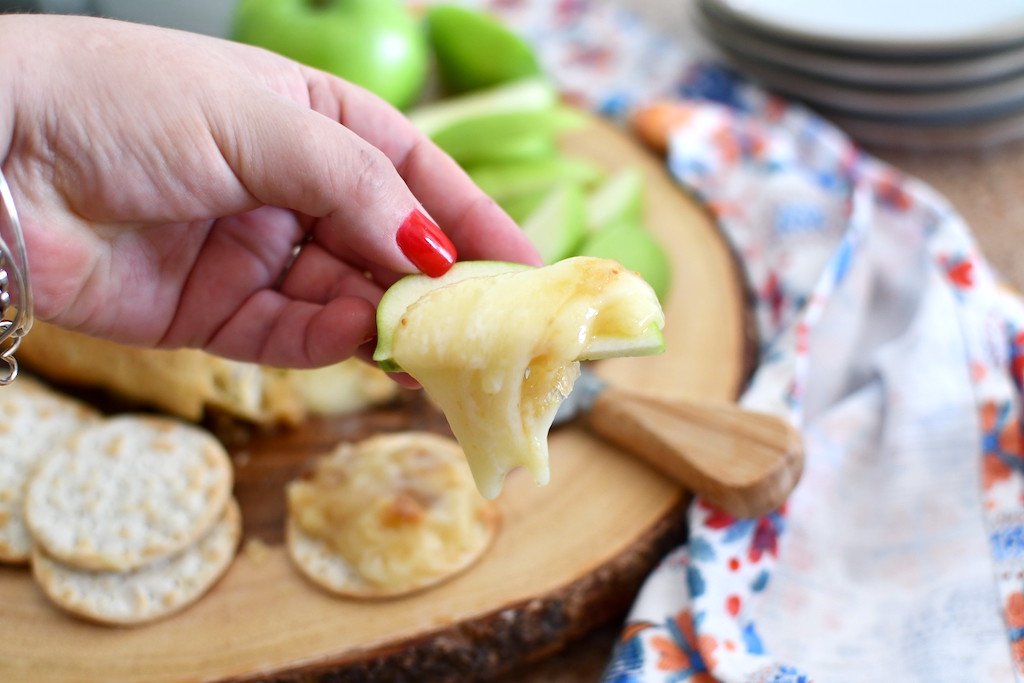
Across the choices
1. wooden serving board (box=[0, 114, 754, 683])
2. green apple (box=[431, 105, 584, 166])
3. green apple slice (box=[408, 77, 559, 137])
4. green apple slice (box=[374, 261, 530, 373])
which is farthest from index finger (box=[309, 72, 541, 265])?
green apple slice (box=[408, 77, 559, 137])

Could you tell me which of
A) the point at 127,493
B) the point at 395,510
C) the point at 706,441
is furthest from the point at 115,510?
the point at 706,441

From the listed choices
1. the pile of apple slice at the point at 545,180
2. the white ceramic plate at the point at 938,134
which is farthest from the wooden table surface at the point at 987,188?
the pile of apple slice at the point at 545,180

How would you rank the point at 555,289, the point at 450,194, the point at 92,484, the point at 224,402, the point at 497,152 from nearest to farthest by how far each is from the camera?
the point at 555,289 < the point at 450,194 < the point at 92,484 < the point at 224,402 < the point at 497,152

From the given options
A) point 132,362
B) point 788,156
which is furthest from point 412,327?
point 788,156

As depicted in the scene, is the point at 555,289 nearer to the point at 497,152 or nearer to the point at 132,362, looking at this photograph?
the point at 132,362

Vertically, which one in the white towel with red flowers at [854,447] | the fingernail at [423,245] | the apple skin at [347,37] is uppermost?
the fingernail at [423,245]

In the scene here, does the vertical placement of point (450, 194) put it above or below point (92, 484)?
above

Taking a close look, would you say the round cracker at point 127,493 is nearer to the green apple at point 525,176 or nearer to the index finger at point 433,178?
the index finger at point 433,178
